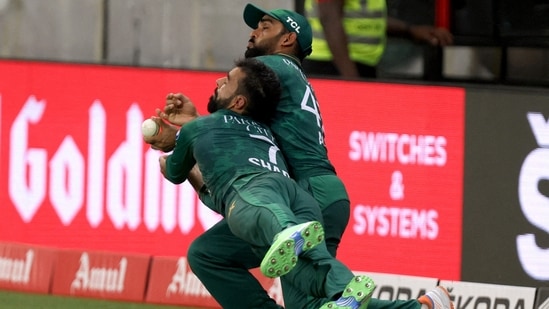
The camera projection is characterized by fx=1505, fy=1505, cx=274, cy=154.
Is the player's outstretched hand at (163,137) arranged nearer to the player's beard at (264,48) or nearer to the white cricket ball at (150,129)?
the white cricket ball at (150,129)

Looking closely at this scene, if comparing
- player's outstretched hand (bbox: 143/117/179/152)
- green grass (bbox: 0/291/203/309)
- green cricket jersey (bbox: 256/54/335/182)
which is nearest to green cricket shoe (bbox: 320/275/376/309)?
green cricket jersey (bbox: 256/54/335/182)

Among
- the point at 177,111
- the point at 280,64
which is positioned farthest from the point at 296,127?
the point at 177,111

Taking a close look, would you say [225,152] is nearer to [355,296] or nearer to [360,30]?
[355,296]

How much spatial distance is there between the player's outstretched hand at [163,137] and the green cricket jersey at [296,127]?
0.53m

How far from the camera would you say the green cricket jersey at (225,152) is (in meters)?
7.34

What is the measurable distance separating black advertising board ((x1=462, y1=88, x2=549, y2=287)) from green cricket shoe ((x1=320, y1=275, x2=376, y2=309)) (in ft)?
10.2

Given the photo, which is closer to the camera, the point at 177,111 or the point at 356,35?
the point at 177,111

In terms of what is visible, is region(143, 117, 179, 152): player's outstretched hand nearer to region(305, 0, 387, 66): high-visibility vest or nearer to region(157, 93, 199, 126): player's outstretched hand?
region(157, 93, 199, 126): player's outstretched hand

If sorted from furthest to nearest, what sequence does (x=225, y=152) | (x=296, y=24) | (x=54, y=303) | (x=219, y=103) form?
(x=54, y=303) → (x=296, y=24) → (x=219, y=103) → (x=225, y=152)

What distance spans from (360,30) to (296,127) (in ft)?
8.91

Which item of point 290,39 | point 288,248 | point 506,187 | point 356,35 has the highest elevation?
point 290,39

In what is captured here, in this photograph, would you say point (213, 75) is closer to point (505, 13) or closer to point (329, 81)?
point (329, 81)

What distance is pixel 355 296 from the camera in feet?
22.3

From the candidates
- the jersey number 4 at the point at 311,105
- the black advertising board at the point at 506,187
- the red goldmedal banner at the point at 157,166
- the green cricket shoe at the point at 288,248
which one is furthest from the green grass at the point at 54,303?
the green cricket shoe at the point at 288,248
